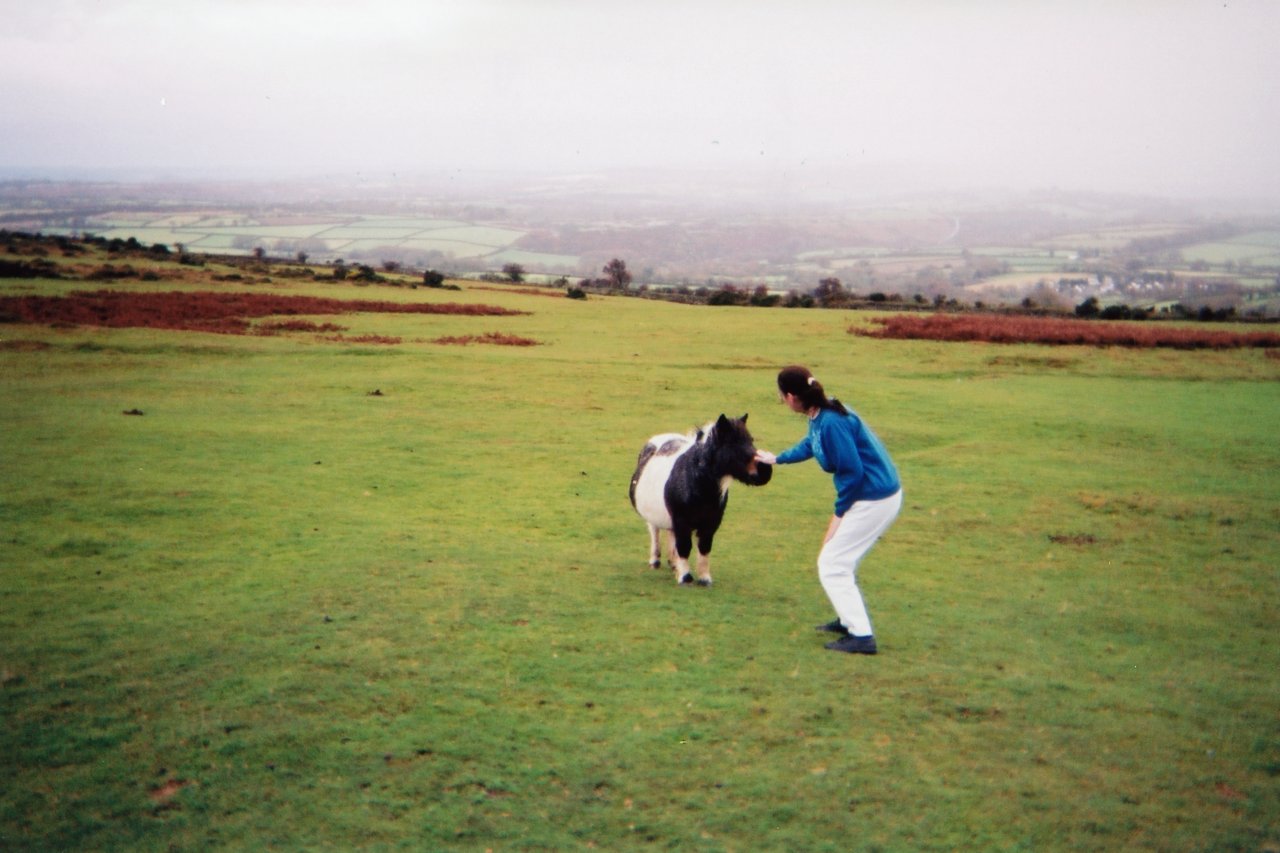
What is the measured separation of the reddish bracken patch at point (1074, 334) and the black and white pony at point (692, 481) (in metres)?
29.9

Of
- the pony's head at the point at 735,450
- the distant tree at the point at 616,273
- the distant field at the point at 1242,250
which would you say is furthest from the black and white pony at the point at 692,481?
the distant field at the point at 1242,250

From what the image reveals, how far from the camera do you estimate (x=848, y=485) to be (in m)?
8.02

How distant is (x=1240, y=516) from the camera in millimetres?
14641

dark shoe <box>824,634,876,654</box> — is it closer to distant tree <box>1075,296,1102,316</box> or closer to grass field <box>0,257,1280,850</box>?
grass field <box>0,257,1280,850</box>

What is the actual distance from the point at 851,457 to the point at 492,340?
92.7ft

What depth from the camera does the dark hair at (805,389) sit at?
25.5ft

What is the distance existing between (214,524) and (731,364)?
70.3 ft

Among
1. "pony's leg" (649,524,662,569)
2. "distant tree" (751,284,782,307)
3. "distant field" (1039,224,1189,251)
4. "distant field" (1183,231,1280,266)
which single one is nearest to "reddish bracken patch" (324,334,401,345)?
"pony's leg" (649,524,662,569)

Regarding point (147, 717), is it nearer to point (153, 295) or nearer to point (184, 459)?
point (184, 459)

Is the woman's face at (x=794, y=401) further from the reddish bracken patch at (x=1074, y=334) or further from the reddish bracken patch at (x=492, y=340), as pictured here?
the reddish bracken patch at (x=1074, y=334)

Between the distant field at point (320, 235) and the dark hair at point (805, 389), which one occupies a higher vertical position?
the distant field at point (320, 235)

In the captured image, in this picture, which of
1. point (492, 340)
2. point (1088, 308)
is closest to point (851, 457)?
point (492, 340)

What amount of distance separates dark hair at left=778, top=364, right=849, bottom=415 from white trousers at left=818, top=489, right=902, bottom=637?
0.87m

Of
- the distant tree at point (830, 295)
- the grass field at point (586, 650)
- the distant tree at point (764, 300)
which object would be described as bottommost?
the grass field at point (586, 650)
